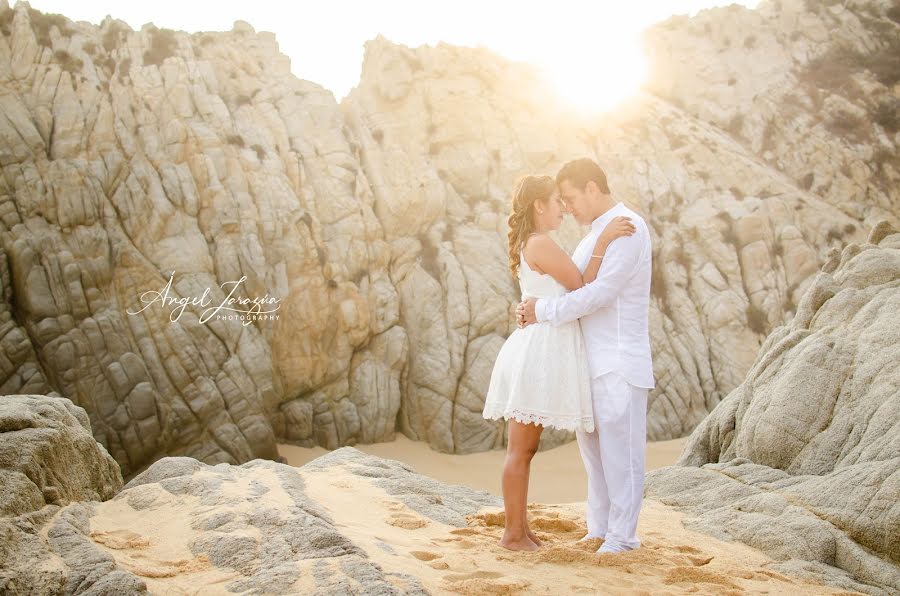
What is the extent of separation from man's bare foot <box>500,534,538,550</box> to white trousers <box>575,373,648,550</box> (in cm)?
54

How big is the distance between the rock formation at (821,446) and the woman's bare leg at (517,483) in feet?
6.39

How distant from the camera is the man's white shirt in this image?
16.5 feet

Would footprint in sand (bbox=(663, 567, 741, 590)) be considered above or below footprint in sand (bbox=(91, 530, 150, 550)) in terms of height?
above

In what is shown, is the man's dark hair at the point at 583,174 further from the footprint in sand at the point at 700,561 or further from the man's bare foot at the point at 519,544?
the footprint in sand at the point at 700,561

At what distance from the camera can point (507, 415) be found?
5168 millimetres

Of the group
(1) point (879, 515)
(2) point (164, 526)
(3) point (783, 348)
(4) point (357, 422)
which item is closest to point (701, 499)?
(1) point (879, 515)

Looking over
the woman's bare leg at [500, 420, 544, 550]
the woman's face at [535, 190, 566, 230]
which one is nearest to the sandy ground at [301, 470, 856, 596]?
the woman's bare leg at [500, 420, 544, 550]

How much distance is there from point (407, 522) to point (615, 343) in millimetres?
2215

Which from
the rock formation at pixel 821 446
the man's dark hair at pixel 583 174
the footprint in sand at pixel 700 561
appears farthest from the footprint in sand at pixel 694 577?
the man's dark hair at pixel 583 174

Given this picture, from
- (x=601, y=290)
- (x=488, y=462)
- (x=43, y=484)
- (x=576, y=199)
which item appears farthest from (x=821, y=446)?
(x=488, y=462)

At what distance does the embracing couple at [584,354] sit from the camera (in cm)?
504

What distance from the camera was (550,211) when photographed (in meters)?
5.43

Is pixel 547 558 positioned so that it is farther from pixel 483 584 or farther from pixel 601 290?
pixel 601 290

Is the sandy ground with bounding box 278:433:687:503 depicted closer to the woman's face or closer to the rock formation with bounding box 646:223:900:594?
the rock formation with bounding box 646:223:900:594
